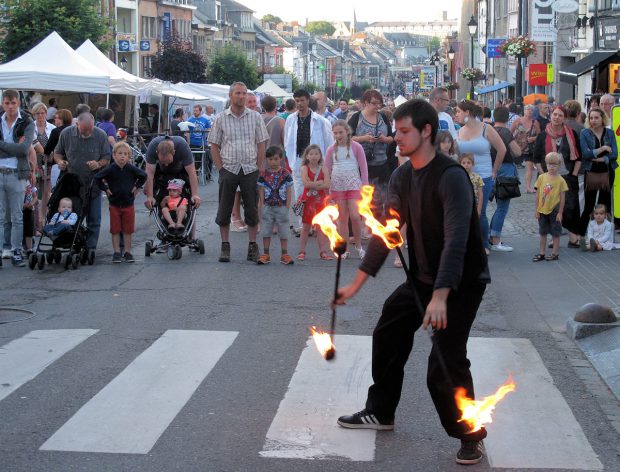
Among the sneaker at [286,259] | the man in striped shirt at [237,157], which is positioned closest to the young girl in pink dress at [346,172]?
the sneaker at [286,259]

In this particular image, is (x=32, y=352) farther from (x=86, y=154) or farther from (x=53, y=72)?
(x=53, y=72)

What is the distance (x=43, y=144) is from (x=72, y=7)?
30.8m

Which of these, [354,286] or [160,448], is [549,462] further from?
[160,448]

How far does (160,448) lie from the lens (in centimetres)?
564

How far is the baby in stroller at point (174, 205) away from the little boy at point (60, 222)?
112cm

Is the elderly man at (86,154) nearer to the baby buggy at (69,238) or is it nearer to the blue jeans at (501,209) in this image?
the baby buggy at (69,238)

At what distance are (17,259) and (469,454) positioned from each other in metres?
7.98

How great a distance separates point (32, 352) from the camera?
25.8 feet

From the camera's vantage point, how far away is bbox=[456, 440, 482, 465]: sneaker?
5.41 metres

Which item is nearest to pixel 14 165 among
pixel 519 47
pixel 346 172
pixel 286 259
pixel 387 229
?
pixel 286 259

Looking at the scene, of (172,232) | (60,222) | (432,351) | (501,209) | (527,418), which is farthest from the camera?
(501,209)

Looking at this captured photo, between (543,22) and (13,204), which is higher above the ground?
(543,22)

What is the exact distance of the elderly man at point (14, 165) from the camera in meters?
12.2

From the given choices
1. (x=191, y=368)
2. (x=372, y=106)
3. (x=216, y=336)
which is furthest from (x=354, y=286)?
(x=372, y=106)
